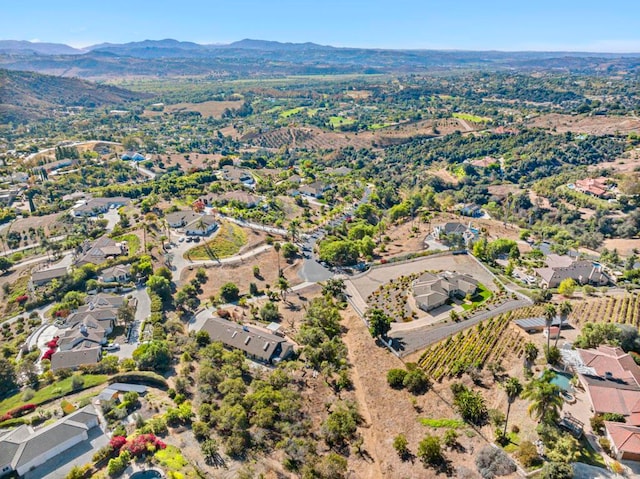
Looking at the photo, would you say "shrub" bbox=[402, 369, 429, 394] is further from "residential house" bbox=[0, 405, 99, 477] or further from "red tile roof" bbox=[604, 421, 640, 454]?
"residential house" bbox=[0, 405, 99, 477]

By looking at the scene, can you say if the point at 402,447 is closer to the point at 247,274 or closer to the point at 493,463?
the point at 493,463

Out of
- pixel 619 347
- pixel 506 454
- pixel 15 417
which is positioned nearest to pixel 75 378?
pixel 15 417

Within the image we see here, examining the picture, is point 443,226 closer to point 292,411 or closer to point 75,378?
point 292,411

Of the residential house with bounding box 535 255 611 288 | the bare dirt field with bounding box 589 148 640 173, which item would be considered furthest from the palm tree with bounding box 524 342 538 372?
the bare dirt field with bounding box 589 148 640 173

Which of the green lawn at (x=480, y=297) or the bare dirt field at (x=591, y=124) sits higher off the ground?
the bare dirt field at (x=591, y=124)

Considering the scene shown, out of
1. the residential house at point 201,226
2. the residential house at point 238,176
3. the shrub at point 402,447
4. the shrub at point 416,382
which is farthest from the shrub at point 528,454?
the residential house at point 238,176

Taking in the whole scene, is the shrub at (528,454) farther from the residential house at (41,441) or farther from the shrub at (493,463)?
the residential house at (41,441)

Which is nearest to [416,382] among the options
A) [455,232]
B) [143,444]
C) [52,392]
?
[143,444]
